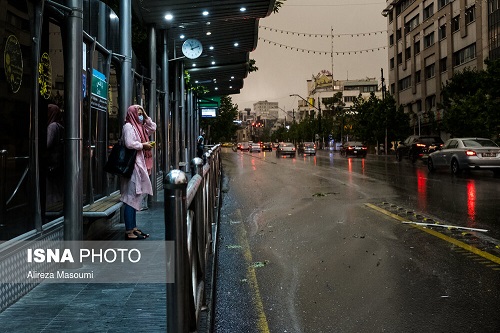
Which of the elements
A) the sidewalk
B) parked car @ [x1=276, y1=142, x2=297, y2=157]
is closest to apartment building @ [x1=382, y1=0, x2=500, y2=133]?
parked car @ [x1=276, y1=142, x2=297, y2=157]

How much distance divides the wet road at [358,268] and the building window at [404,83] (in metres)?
50.3

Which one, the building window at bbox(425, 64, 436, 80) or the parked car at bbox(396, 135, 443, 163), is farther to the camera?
the building window at bbox(425, 64, 436, 80)

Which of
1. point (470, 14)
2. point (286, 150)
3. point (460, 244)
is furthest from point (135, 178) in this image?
point (470, 14)

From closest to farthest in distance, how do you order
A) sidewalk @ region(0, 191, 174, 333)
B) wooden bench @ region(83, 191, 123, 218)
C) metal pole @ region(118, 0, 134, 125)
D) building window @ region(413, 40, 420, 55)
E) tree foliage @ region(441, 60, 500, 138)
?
sidewalk @ region(0, 191, 174, 333) < wooden bench @ region(83, 191, 123, 218) < metal pole @ region(118, 0, 134, 125) < tree foliage @ region(441, 60, 500, 138) < building window @ region(413, 40, 420, 55)

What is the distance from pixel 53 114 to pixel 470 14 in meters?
44.0

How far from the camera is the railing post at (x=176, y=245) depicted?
8.52ft

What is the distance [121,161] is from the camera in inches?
259

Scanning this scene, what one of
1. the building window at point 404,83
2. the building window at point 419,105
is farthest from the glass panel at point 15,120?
the building window at point 404,83

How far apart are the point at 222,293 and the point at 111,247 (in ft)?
6.87

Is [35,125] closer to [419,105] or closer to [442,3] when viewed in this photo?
[442,3]

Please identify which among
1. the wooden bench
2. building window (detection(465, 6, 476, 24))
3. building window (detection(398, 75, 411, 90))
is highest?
building window (detection(465, 6, 476, 24))

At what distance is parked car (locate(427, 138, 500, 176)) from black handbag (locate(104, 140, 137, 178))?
54.6 ft

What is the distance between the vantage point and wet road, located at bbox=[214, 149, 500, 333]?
440cm

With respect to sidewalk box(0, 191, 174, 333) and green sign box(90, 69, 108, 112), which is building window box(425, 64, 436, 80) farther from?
sidewalk box(0, 191, 174, 333)
